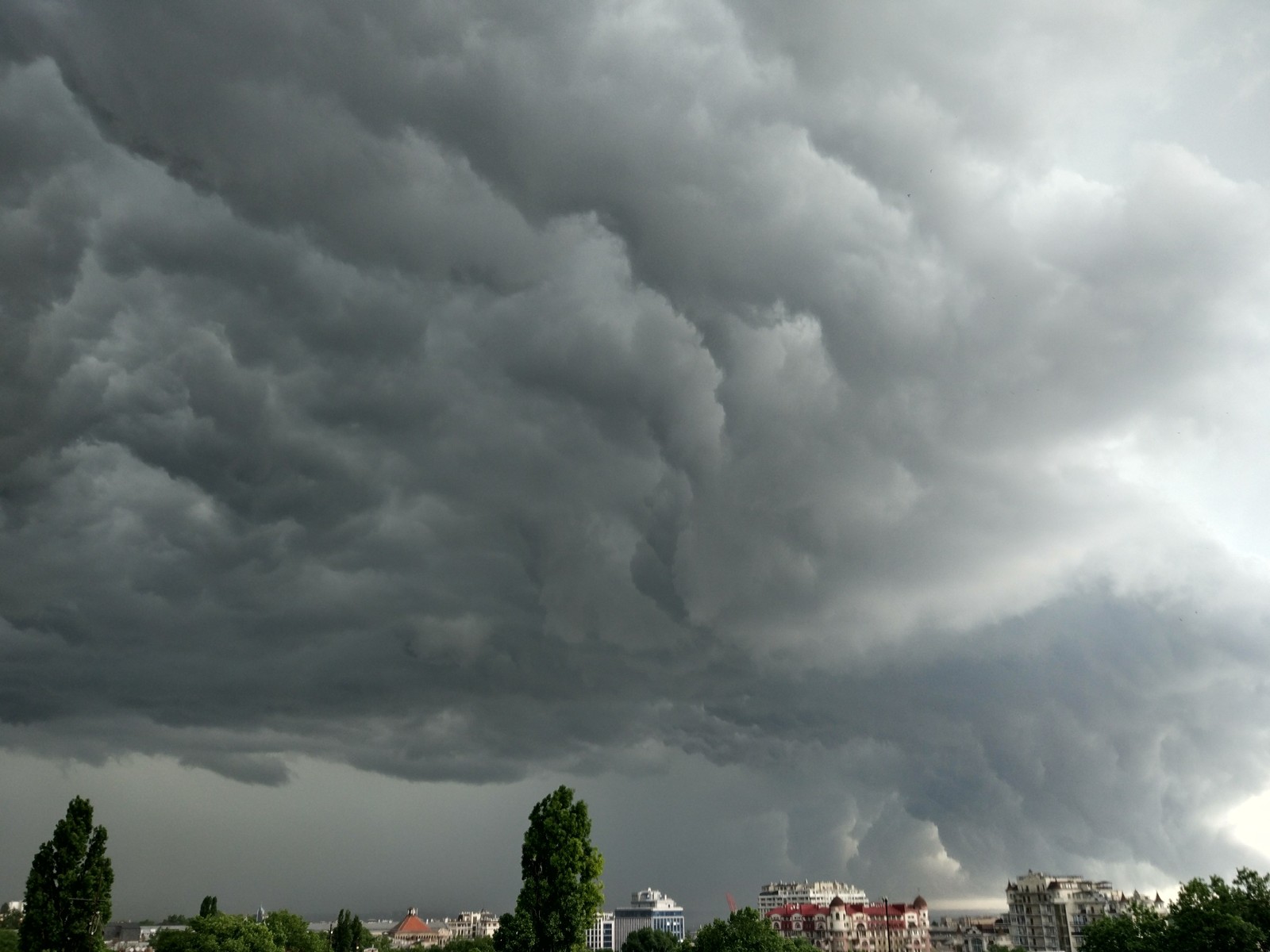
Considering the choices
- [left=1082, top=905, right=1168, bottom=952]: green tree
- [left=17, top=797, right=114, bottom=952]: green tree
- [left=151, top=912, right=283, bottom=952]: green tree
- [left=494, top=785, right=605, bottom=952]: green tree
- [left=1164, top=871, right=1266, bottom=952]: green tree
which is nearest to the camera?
[left=494, top=785, right=605, bottom=952]: green tree

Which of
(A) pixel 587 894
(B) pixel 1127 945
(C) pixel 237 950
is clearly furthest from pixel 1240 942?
(C) pixel 237 950

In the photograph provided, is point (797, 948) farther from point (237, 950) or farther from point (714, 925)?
point (237, 950)

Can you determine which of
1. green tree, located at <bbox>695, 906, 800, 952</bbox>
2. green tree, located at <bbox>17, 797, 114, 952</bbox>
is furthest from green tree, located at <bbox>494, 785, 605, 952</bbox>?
green tree, located at <bbox>695, 906, 800, 952</bbox>

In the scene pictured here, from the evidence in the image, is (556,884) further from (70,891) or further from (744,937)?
(744,937)

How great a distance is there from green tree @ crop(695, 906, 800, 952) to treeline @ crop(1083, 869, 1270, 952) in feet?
211

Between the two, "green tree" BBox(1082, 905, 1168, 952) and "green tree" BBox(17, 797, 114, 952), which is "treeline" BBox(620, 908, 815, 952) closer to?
"green tree" BBox(1082, 905, 1168, 952)

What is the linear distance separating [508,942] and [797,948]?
464 feet

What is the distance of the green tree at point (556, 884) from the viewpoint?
249 ft

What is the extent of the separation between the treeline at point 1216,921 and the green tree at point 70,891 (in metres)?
119

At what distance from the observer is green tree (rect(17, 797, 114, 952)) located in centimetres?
8962

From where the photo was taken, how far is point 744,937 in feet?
568

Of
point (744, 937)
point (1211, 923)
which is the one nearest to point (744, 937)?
point (744, 937)

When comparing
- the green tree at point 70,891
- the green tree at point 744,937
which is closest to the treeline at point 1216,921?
the green tree at point 744,937

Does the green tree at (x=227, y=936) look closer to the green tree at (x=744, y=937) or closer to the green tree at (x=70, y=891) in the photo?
the green tree at (x=70, y=891)
